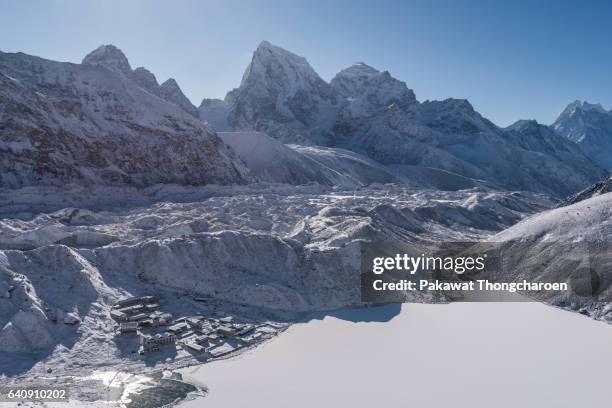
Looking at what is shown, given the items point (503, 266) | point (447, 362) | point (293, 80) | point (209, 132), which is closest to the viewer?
point (447, 362)

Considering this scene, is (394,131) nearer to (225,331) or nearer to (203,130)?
(203,130)

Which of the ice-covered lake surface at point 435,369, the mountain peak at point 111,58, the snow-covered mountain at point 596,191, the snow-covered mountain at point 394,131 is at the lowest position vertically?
the ice-covered lake surface at point 435,369

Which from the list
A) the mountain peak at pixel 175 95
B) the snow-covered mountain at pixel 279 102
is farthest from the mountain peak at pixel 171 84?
the snow-covered mountain at pixel 279 102

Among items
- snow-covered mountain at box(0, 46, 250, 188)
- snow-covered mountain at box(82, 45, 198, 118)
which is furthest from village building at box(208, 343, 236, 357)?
snow-covered mountain at box(82, 45, 198, 118)

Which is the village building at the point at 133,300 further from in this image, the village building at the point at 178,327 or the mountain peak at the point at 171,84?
the mountain peak at the point at 171,84

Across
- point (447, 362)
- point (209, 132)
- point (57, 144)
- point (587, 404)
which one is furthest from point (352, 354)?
point (209, 132)

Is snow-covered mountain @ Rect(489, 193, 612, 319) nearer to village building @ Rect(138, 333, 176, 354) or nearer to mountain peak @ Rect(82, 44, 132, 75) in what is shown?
village building @ Rect(138, 333, 176, 354)

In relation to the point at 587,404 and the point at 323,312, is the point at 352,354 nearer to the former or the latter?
the point at 323,312
